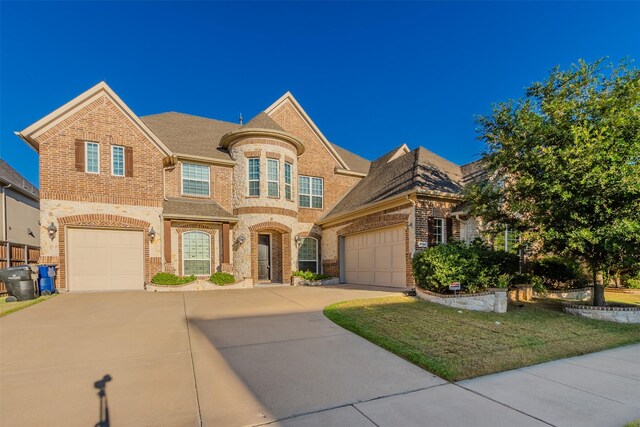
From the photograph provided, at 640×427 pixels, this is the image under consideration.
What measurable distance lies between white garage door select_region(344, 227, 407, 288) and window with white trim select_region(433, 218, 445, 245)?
3.89ft

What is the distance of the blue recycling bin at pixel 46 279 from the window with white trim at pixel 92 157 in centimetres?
386

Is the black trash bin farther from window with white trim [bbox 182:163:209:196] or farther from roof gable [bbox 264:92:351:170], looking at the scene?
roof gable [bbox 264:92:351:170]

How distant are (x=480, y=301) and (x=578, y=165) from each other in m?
4.12

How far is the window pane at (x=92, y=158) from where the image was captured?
1293 centimetres

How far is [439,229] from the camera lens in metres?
12.3

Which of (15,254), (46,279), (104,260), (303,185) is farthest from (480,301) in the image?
(15,254)

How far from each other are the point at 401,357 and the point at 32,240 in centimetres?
2102

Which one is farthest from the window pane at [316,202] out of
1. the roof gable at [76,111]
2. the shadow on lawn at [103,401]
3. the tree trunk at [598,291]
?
the shadow on lawn at [103,401]

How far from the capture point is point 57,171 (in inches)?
486

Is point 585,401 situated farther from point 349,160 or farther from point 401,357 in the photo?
point 349,160

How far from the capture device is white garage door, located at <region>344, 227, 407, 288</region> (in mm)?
12523

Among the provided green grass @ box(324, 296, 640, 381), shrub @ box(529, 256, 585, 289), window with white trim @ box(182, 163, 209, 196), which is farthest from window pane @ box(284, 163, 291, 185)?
shrub @ box(529, 256, 585, 289)

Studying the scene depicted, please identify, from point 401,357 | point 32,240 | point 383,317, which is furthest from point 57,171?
point 401,357

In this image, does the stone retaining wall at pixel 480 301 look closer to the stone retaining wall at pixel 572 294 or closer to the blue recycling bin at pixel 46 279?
the stone retaining wall at pixel 572 294
